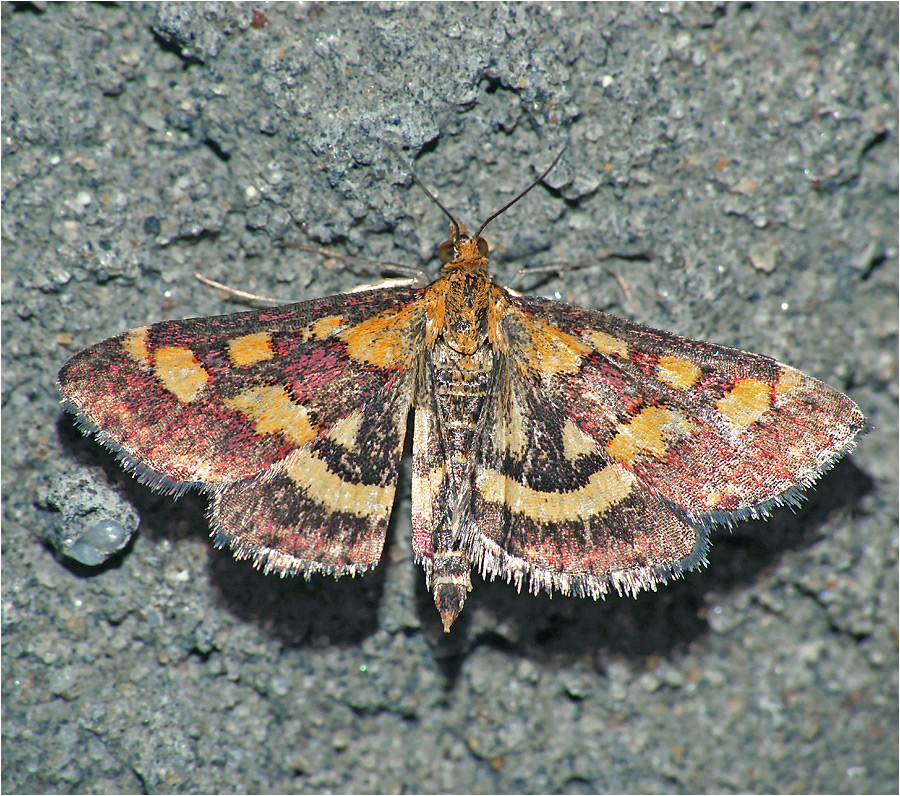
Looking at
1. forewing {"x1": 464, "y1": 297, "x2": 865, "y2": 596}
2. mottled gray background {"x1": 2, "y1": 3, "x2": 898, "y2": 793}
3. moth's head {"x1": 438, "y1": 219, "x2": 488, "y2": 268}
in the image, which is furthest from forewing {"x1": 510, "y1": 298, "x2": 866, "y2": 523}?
mottled gray background {"x1": 2, "y1": 3, "x2": 898, "y2": 793}

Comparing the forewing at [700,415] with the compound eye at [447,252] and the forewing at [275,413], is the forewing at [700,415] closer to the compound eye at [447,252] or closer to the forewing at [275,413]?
the compound eye at [447,252]

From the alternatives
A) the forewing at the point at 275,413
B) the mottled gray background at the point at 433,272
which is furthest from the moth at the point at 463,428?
the mottled gray background at the point at 433,272

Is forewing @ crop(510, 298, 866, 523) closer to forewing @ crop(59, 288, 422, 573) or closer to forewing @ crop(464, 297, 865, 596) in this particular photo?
forewing @ crop(464, 297, 865, 596)

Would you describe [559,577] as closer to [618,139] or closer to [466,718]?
[466,718]

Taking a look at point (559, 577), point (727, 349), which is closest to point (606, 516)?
point (559, 577)

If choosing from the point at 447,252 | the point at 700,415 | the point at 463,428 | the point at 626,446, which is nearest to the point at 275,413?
the point at 463,428

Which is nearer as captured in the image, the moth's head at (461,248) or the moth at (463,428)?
the moth at (463,428)

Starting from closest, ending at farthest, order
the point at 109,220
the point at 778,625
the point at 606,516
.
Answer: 1. the point at 606,516
2. the point at 109,220
3. the point at 778,625
